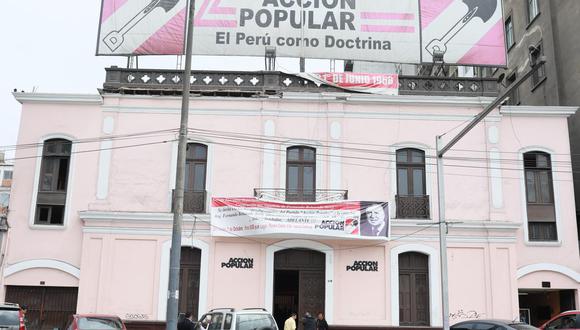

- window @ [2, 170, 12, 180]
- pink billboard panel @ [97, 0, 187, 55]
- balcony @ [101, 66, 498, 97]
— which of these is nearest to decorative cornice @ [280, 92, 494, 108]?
balcony @ [101, 66, 498, 97]

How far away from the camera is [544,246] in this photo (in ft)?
75.3

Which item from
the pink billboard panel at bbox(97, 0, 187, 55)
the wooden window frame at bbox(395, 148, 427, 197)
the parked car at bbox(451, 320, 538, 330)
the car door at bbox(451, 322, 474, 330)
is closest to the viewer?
the parked car at bbox(451, 320, 538, 330)

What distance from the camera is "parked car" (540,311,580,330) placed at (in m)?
17.2

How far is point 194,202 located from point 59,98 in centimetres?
669

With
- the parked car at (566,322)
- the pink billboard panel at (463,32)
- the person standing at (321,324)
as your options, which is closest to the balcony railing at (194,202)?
the person standing at (321,324)

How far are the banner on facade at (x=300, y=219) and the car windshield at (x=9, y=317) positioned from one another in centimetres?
725

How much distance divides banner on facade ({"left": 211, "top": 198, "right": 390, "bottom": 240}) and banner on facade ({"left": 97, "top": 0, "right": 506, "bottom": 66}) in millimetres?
6857

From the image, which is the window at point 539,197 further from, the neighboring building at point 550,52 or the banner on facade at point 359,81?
the banner on facade at point 359,81

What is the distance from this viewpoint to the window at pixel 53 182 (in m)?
23.0

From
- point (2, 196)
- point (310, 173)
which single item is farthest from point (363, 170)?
point (2, 196)

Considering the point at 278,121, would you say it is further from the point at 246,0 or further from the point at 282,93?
the point at 246,0

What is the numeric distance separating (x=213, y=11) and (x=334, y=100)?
6.58m

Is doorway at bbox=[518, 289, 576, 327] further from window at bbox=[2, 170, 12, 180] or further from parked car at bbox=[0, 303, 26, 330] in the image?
window at bbox=[2, 170, 12, 180]

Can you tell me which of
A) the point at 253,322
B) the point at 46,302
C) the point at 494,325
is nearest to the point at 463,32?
the point at 494,325
